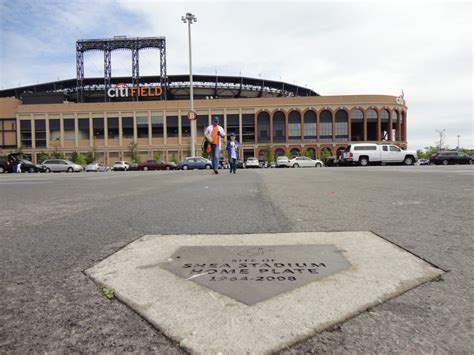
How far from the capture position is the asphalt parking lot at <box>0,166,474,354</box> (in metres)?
1.37

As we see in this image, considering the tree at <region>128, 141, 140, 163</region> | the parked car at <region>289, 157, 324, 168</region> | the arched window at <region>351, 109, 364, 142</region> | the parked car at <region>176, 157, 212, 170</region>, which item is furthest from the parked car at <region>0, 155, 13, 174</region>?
the arched window at <region>351, 109, 364, 142</region>

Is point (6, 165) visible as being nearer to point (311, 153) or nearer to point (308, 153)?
point (308, 153)

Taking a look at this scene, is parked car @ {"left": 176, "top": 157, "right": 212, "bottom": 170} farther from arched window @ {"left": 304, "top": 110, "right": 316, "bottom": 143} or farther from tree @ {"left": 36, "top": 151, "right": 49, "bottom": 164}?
tree @ {"left": 36, "top": 151, "right": 49, "bottom": 164}

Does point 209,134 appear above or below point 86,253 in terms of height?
above

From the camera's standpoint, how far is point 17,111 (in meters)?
68.8

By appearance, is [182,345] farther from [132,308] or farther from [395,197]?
[395,197]

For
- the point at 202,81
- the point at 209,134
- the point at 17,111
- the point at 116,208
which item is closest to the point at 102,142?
the point at 17,111

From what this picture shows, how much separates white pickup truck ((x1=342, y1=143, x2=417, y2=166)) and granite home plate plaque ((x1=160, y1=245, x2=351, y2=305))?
29816mm

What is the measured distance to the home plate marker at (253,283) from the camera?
4.62 ft

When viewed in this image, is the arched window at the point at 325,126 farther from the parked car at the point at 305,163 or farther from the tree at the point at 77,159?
the tree at the point at 77,159

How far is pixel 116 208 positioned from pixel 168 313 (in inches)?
141

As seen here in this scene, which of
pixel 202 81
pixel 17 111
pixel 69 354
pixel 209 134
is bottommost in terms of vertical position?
pixel 69 354

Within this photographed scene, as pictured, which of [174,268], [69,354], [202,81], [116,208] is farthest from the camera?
[202,81]

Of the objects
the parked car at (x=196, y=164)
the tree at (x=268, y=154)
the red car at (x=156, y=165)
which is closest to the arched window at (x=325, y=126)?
the tree at (x=268, y=154)
